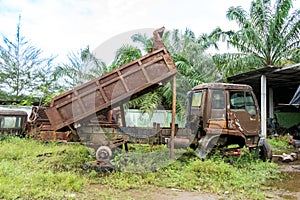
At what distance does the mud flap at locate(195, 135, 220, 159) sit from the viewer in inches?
239

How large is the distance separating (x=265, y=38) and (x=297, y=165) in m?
9.77

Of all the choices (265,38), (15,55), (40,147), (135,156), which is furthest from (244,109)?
(15,55)

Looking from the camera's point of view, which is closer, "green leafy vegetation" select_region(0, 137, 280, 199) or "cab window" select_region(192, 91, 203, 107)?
"green leafy vegetation" select_region(0, 137, 280, 199)

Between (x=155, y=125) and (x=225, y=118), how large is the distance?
1.68 meters

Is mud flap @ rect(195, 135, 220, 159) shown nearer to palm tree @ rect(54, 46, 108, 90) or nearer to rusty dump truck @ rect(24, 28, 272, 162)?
rusty dump truck @ rect(24, 28, 272, 162)

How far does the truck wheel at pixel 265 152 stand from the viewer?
22.1 feet

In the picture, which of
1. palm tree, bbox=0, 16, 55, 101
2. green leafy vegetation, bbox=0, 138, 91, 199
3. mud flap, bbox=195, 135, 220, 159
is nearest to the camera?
green leafy vegetation, bbox=0, 138, 91, 199

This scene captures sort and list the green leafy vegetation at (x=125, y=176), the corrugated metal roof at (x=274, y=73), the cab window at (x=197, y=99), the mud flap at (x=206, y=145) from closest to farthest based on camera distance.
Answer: the green leafy vegetation at (x=125, y=176) < the mud flap at (x=206, y=145) < the cab window at (x=197, y=99) < the corrugated metal roof at (x=274, y=73)

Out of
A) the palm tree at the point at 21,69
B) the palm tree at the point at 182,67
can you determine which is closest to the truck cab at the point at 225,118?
the palm tree at the point at 182,67

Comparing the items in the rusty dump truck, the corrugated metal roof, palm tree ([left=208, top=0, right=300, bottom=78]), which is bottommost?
the rusty dump truck

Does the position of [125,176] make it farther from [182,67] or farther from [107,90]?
[182,67]

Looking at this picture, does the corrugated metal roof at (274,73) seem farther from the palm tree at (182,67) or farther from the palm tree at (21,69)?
the palm tree at (21,69)

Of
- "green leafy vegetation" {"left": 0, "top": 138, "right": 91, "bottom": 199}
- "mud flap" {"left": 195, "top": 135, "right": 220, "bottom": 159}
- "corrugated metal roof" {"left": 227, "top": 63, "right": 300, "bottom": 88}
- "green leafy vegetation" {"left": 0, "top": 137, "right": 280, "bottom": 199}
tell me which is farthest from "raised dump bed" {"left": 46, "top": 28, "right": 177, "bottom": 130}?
"corrugated metal roof" {"left": 227, "top": 63, "right": 300, "bottom": 88}

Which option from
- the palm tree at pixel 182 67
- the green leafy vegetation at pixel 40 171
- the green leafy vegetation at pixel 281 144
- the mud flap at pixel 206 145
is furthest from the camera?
the palm tree at pixel 182 67
